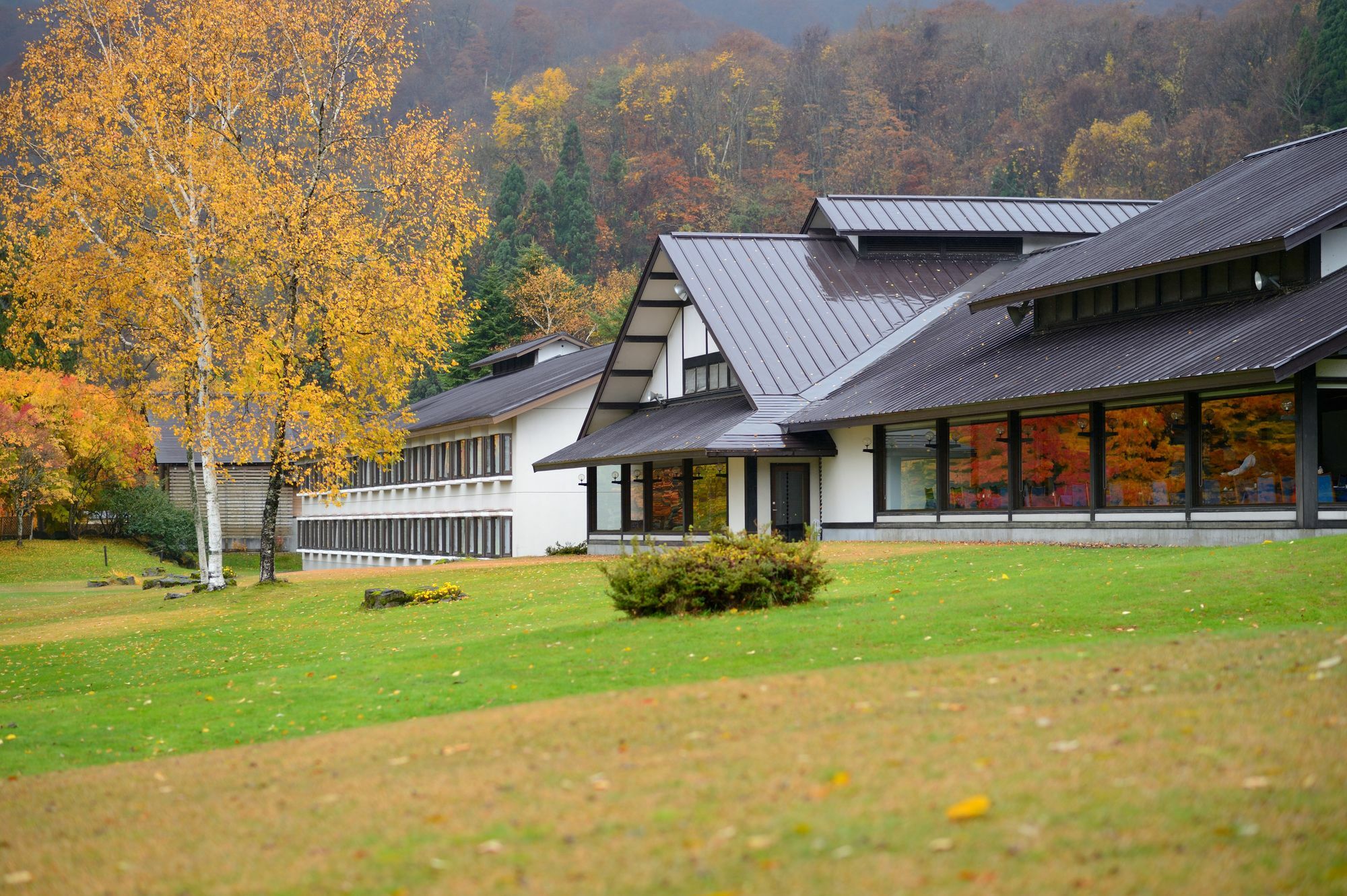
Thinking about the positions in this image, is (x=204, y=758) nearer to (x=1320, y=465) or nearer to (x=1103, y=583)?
(x=1103, y=583)

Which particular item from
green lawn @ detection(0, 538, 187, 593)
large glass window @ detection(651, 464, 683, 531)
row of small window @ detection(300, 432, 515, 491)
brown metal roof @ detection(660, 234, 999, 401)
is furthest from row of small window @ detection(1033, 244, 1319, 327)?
green lawn @ detection(0, 538, 187, 593)

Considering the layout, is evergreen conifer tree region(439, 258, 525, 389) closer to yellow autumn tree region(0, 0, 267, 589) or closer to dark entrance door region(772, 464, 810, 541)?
yellow autumn tree region(0, 0, 267, 589)

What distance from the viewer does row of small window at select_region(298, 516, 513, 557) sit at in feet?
150

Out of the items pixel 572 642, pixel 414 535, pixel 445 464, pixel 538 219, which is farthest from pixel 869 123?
pixel 572 642

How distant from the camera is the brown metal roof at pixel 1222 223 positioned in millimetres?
22516

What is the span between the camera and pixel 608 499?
130 ft

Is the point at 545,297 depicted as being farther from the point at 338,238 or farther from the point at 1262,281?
the point at 1262,281

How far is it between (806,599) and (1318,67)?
55.1 meters

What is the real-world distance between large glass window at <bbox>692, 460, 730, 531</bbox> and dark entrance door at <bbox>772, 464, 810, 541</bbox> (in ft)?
4.36

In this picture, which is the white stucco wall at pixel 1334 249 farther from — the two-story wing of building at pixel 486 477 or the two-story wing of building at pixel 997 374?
the two-story wing of building at pixel 486 477

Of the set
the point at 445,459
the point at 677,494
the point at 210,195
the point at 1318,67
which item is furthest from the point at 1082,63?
the point at 210,195

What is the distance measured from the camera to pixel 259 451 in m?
31.8

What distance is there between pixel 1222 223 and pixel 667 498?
53.2ft

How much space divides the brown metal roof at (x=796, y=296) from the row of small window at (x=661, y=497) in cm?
308
